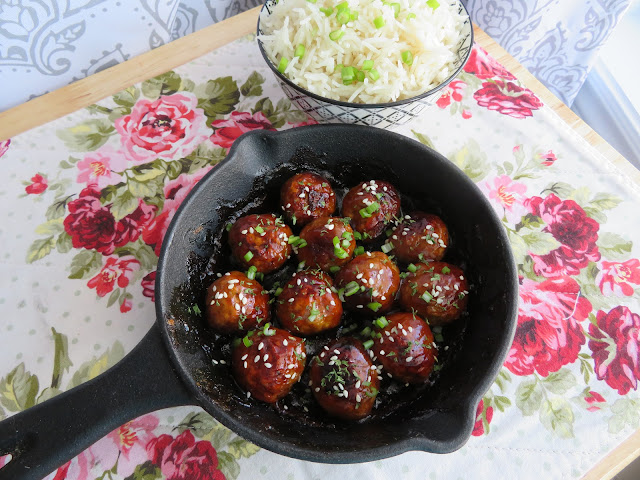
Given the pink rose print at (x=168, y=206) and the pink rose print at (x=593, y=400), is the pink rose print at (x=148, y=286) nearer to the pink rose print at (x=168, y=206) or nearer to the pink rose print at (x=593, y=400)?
the pink rose print at (x=168, y=206)

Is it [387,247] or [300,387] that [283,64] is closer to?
[387,247]

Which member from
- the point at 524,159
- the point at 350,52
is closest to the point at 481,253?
the point at 524,159

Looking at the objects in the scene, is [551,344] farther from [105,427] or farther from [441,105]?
[105,427]

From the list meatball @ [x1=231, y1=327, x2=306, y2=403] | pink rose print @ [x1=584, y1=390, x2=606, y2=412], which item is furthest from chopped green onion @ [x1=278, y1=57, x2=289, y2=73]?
pink rose print @ [x1=584, y1=390, x2=606, y2=412]

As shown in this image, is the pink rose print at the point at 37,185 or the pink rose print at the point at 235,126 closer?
the pink rose print at the point at 37,185

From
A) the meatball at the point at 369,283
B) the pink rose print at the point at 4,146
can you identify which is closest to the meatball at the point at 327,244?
the meatball at the point at 369,283

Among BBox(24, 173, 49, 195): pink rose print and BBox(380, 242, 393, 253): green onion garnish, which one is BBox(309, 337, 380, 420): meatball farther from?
BBox(24, 173, 49, 195): pink rose print
